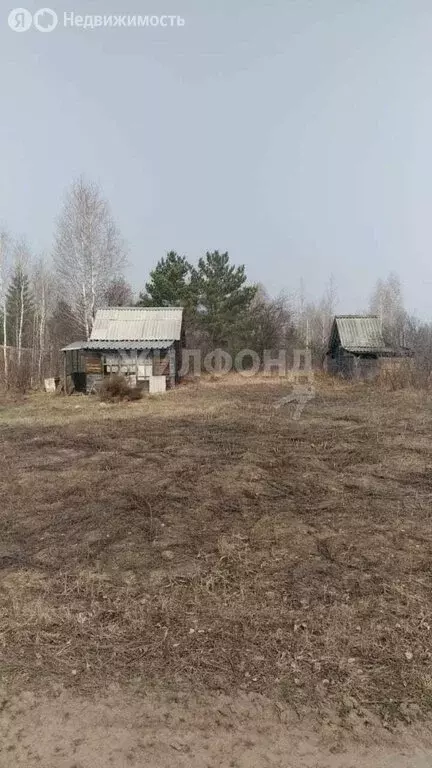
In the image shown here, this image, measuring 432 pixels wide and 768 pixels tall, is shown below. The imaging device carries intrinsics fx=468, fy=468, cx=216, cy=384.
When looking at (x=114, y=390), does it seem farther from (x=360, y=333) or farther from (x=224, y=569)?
(x=360, y=333)

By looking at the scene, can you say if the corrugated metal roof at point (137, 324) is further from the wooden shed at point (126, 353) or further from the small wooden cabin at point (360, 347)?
the small wooden cabin at point (360, 347)

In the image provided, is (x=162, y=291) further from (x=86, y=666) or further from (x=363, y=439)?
(x=86, y=666)

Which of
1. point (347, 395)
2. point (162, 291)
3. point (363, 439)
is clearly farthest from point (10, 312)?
point (363, 439)

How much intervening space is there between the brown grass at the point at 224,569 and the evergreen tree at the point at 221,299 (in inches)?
883

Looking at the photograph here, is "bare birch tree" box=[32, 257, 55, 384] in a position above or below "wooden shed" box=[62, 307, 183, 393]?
above

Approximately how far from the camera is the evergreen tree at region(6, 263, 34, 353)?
27.5m

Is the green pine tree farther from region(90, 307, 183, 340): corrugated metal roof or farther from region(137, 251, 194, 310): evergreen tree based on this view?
region(90, 307, 183, 340): corrugated metal roof

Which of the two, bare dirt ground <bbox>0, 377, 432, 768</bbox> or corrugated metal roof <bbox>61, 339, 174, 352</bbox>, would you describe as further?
corrugated metal roof <bbox>61, 339, 174, 352</bbox>

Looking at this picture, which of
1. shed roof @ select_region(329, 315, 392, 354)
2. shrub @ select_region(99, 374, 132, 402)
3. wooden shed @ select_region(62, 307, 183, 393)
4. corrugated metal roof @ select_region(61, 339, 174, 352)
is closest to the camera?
shrub @ select_region(99, 374, 132, 402)

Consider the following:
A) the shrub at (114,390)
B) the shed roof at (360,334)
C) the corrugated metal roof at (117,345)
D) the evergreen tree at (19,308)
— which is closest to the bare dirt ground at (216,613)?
the shrub at (114,390)

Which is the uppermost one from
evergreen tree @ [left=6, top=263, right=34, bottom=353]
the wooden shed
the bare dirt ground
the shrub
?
evergreen tree @ [left=6, top=263, right=34, bottom=353]

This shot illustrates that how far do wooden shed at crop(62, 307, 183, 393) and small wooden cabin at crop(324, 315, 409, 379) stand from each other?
9.57m

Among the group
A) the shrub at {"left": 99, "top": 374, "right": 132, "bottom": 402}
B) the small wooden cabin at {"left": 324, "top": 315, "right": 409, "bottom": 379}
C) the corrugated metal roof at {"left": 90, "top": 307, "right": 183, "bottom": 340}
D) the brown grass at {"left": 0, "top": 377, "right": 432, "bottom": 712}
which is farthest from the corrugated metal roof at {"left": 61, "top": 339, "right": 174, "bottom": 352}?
the brown grass at {"left": 0, "top": 377, "right": 432, "bottom": 712}

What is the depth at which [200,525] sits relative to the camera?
15.6ft
